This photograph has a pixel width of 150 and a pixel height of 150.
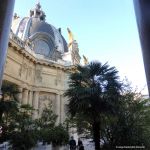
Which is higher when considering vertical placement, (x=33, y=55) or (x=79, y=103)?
(x=33, y=55)

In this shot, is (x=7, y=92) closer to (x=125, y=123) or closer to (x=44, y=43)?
(x=125, y=123)

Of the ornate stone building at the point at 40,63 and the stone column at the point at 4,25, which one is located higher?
the ornate stone building at the point at 40,63

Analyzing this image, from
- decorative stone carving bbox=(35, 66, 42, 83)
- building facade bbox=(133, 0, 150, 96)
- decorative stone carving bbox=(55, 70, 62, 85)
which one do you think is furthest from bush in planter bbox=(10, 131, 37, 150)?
decorative stone carving bbox=(55, 70, 62, 85)

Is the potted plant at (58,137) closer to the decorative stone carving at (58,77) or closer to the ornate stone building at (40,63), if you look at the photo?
the ornate stone building at (40,63)

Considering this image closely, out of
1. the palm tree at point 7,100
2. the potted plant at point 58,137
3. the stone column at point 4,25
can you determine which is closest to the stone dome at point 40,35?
the potted plant at point 58,137

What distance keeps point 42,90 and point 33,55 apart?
4.55 metres

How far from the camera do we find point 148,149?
49.6ft

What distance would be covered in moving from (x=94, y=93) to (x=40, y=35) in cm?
2812

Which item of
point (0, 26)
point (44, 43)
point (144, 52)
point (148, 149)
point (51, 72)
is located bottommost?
point (148, 149)

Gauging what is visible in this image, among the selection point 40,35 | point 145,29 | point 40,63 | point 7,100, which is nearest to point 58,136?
point 7,100

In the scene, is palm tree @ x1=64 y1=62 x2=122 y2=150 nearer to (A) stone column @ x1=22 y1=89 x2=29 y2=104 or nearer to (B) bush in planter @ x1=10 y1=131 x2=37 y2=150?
(B) bush in planter @ x1=10 y1=131 x2=37 y2=150

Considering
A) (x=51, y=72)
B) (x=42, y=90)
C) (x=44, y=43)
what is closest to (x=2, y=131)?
(x=42, y=90)

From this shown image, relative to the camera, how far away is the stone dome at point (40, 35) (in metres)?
38.5

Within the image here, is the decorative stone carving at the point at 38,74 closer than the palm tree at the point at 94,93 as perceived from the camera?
No
